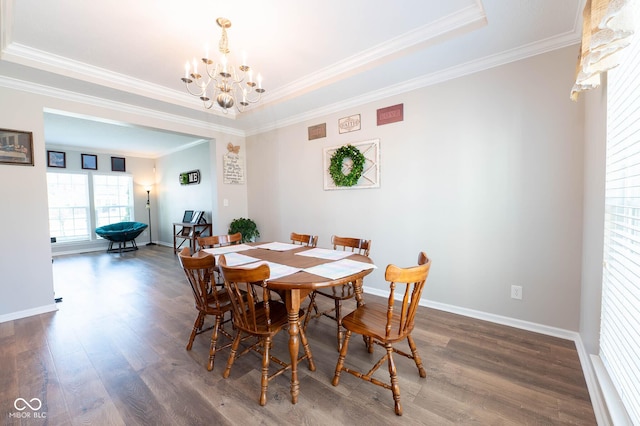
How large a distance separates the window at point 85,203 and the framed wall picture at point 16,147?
14.0 feet

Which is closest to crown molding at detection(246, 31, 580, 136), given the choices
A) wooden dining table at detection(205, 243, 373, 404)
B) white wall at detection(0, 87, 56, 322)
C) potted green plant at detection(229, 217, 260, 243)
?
potted green plant at detection(229, 217, 260, 243)

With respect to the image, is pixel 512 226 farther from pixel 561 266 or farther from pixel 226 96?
pixel 226 96

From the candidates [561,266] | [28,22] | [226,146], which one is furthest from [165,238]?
[561,266]

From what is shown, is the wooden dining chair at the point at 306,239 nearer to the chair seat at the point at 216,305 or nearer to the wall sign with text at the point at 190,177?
the chair seat at the point at 216,305

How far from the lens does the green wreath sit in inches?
129

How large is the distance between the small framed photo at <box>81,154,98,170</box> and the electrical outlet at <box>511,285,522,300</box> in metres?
8.54

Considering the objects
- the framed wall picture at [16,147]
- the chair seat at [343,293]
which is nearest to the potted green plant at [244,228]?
the chair seat at [343,293]

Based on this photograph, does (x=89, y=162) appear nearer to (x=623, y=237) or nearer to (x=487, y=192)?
(x=487, y=192)

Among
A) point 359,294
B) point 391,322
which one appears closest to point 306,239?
point 359,294

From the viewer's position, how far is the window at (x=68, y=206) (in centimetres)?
605

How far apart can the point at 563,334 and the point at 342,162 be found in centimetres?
268

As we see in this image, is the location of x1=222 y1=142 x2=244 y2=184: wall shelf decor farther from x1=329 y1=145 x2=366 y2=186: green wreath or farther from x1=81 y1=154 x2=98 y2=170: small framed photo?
x1=81 y1=154 x2=98 y2=170: small framed photo

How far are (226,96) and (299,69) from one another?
3.47ft

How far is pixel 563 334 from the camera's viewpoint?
2.19m
